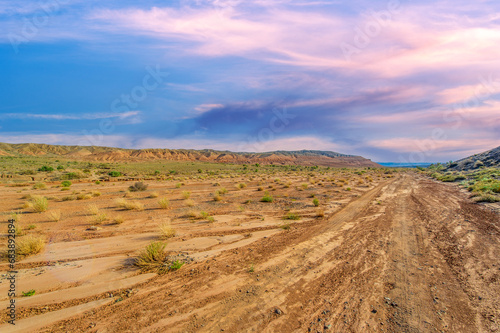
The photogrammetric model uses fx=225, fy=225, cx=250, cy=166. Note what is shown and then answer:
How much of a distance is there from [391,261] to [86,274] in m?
8.57

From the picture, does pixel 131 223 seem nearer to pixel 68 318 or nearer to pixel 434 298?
pixel 68 318

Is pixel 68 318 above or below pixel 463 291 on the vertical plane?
below

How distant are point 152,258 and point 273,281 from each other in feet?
11.8

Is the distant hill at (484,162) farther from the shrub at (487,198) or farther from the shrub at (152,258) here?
the shrub at (152,258)

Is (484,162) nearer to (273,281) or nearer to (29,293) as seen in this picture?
(273,281)

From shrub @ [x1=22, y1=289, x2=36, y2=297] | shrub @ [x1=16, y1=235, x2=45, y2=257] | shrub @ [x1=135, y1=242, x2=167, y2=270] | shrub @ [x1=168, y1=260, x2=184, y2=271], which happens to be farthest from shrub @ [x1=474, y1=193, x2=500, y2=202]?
shrub @ [x1=16, y1=235, x2=45, y2=257]

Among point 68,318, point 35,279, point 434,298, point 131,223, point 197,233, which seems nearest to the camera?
point 68,318

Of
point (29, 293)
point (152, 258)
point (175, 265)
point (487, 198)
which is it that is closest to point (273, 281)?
point (175, 265)

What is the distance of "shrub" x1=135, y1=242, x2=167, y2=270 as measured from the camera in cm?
634

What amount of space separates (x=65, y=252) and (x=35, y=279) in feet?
6.05

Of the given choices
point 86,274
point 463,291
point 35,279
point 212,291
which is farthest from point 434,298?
point 35,279

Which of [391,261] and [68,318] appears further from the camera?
[391,261]

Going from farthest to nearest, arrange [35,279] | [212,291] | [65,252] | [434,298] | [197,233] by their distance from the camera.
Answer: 1. [197,233]
2. [65,252]
3. [35,279]
4. [212,291]
5. [434,298]

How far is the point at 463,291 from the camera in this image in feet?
16.5
